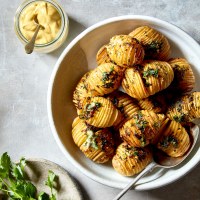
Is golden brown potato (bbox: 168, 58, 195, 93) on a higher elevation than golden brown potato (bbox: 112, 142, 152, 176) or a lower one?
higher

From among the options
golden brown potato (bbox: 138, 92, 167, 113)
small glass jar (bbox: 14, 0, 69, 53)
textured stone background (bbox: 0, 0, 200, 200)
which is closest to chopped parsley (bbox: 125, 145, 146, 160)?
golden brown potato (bbox: 138, 92, 167, 113)

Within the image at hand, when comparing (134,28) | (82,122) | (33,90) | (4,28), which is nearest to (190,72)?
(134,28)

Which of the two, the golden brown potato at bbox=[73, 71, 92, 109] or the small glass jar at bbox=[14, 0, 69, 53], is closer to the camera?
the golden brown potato at bbox=[73, 71, 92, 109]

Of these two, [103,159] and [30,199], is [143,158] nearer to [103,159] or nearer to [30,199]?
[103,159]

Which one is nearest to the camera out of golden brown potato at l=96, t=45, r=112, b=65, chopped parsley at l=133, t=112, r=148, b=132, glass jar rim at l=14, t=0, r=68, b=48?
chopped parsley at l=133, t=112, r=148, b=132

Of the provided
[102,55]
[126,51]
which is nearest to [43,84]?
[102,55]

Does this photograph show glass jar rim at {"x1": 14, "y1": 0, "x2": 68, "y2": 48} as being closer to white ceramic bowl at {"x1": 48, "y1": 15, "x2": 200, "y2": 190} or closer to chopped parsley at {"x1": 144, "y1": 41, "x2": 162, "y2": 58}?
white ceramic bowl at {"x1": 48, "y1": 15, "x2": 200, "y2": 190}

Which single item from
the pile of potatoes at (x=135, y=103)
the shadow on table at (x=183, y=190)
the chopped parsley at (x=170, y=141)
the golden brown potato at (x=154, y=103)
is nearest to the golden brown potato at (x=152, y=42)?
the pile of potatoes at (x=135, y=103)
